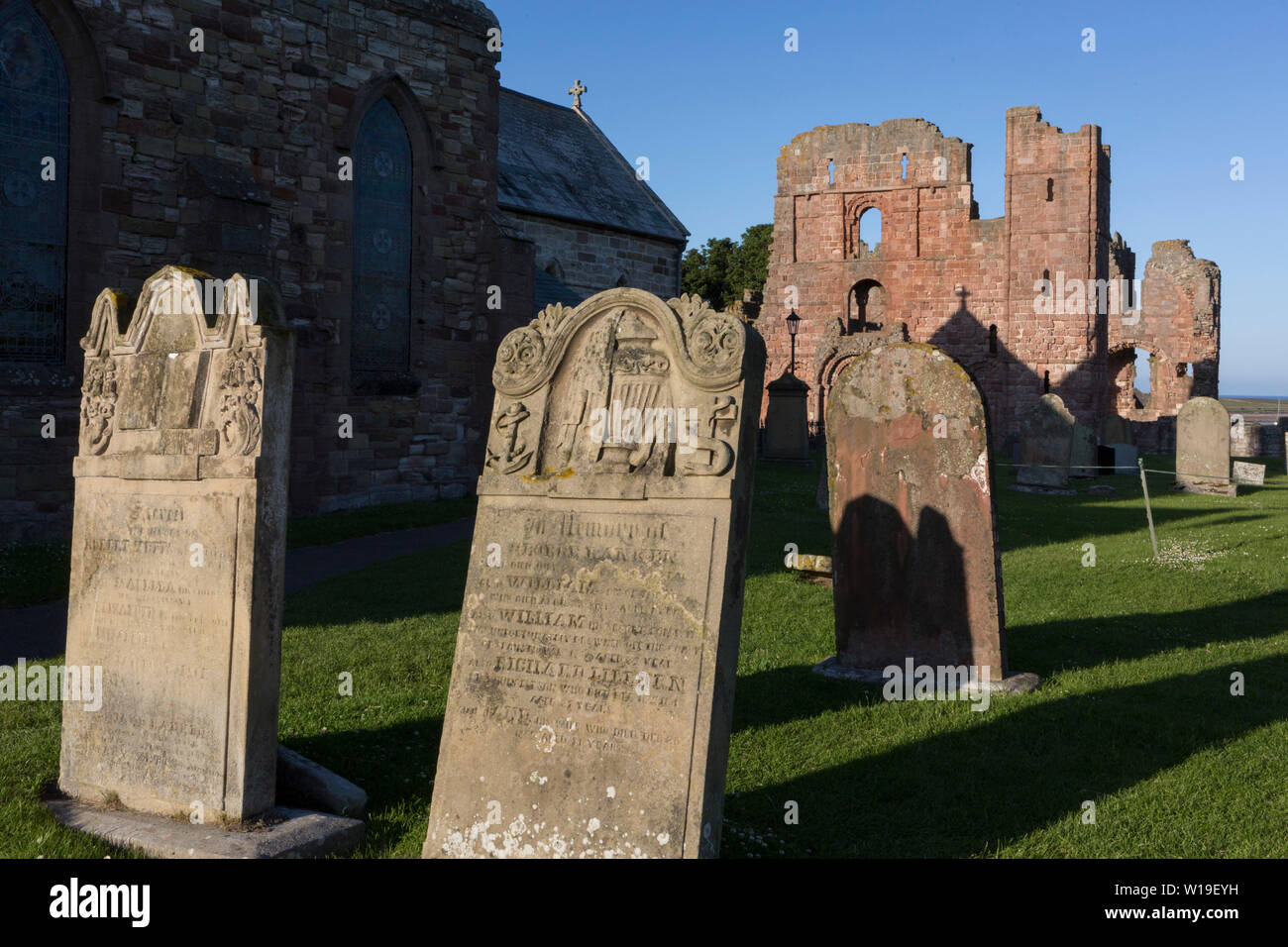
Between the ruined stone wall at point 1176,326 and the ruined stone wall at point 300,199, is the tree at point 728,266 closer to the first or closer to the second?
the ruined stone wall at point 1176,326

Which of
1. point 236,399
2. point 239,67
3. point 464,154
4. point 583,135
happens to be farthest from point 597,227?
point 236,399

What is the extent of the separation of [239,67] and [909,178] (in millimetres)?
29130

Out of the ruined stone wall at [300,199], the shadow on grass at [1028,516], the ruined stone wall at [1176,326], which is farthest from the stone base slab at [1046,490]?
the ruined stone wall at [1176,326]

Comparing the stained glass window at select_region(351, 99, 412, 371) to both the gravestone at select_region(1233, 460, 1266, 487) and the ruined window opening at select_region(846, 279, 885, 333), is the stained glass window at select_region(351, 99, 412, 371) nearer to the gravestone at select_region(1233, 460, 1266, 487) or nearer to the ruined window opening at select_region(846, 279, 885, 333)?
the gravestone at select_region(1233, 460, 1266, 487)

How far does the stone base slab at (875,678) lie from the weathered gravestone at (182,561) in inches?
143

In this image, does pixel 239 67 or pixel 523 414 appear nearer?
pixel 523 414

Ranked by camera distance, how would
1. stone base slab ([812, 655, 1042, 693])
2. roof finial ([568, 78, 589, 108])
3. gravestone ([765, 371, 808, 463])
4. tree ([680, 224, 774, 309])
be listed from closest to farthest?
stone base slab ([812, 655, 1042, 693])
gravestone ([765, 371, 808, 463])
roof finial ([568, 78, 589, 108])
tree ([680, 224, 774, 309])

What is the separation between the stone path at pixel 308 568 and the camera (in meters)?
8.22

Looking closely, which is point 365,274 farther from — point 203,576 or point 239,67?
point 203,576

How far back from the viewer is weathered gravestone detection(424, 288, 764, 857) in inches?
148

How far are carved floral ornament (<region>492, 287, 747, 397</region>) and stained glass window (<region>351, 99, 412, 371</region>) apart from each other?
12896 mm

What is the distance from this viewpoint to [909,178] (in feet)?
127

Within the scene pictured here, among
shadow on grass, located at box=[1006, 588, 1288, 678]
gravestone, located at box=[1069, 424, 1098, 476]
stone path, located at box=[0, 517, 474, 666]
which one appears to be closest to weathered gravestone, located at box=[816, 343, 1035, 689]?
shadow on grass, located at box=[1006, 588, 1288, 678]
